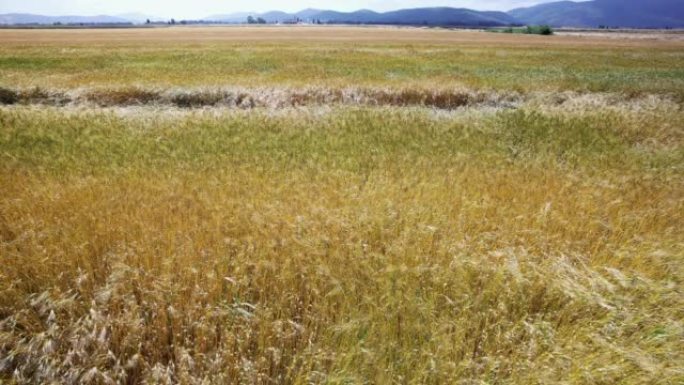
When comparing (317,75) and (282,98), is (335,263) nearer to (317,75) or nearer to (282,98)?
(282,98)

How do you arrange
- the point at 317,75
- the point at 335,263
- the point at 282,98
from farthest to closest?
the point at 317,75
the point at 282,98
the point at 335,263

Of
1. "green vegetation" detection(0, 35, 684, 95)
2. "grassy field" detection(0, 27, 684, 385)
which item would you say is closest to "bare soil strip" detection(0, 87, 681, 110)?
"green vegetation" detection(0, 35, 684, 95)

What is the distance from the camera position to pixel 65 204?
4.57 meters

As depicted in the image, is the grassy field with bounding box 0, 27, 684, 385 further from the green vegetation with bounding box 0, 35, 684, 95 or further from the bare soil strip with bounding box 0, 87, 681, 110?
the green vegetation with bounding box 0, 35, 684, 95

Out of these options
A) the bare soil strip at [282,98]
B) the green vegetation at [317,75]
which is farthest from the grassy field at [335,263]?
the green vegetation at [317,75]

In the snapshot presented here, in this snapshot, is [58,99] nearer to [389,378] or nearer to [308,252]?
[308,252]

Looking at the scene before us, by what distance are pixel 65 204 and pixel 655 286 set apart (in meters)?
5.86

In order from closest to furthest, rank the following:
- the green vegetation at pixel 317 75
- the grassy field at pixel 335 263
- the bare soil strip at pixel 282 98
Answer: the grassy field at pixel 335 263
the bare soil strip at pixel 282 98
the green vegetation at pixel 317 75

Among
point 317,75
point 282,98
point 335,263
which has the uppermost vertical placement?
point 317,75

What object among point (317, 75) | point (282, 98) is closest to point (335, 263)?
point (282, 98)

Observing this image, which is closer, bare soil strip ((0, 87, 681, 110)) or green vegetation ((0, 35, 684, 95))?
bare soil strip ((0, 87, 681, 110))

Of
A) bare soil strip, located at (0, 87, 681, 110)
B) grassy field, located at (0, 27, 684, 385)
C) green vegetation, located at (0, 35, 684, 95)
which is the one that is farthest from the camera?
green vegetation, located at (0, 35, 684, 95)

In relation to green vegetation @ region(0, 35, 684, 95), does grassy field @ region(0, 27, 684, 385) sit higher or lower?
lower

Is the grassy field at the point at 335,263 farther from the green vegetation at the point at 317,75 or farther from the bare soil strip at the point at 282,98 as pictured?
the green vegetation at the point at 317,75
